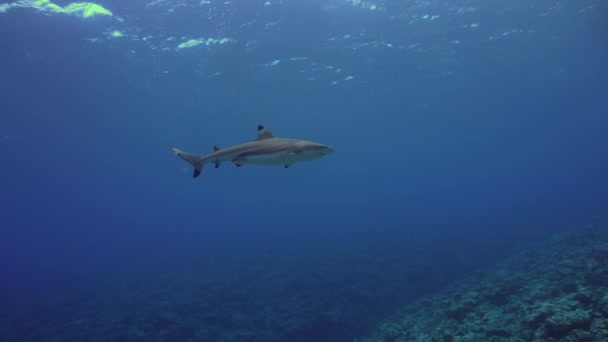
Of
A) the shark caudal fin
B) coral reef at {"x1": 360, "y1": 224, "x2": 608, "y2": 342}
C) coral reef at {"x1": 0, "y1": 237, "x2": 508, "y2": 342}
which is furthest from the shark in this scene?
coral reef at {"x1": 0, "y1": 237, "x2": 508, "y2": 342}

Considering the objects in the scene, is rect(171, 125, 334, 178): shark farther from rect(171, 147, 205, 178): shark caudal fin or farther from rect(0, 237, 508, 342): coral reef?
rect(0, 237, 508, 342): coral reef

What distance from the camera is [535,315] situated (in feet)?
25.7

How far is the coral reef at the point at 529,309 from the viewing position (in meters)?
6.78

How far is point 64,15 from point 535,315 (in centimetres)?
2522

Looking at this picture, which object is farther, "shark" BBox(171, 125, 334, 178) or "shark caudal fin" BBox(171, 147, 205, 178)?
"shark caudal fin" BBox(171, 147, 205, 178)

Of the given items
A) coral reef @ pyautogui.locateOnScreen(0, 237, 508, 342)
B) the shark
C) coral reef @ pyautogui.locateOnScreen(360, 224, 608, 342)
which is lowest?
coral reef @ pyautogui.locateOnScreen(0, 237, 508, 342)

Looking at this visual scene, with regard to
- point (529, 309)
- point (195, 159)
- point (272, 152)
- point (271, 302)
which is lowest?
point (271, 302)

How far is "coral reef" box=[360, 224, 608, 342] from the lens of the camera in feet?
22.2

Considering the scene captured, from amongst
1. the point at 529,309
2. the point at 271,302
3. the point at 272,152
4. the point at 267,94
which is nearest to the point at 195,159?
the point at 272,152

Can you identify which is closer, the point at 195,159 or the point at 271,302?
the point at 195,159

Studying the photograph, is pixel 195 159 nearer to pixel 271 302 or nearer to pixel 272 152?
pixel 272 152

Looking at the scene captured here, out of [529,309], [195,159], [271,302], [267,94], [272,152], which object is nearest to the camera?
[272,152]

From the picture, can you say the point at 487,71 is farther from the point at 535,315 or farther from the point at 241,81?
the point at 535,315

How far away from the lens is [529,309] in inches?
336
